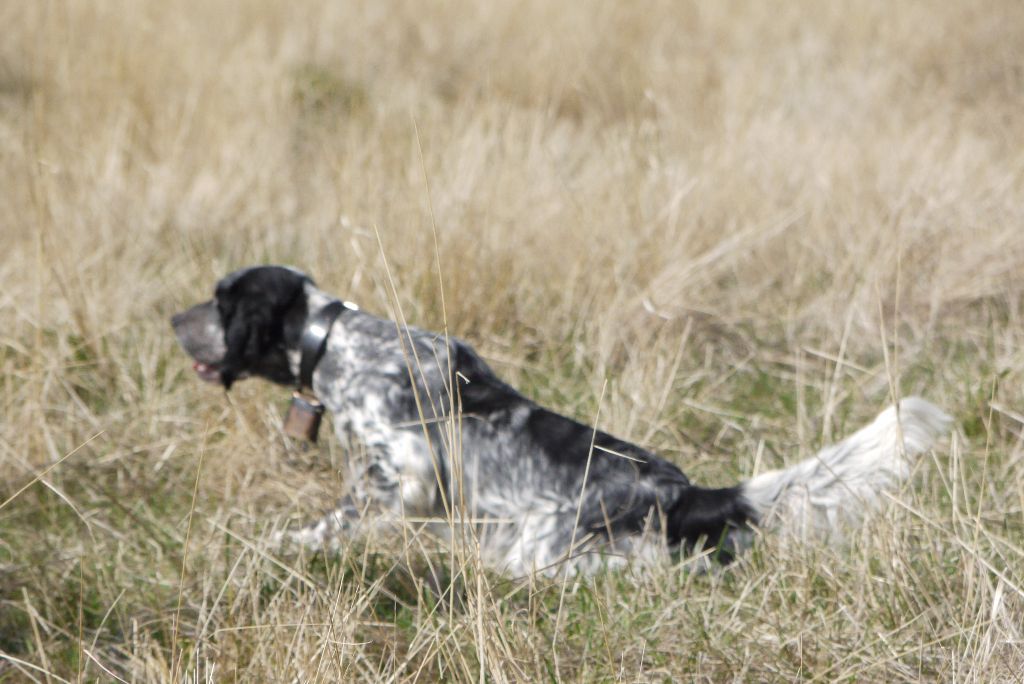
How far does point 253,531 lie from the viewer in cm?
295

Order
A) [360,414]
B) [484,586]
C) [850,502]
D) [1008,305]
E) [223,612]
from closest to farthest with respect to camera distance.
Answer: [484,586] → [223,612] → [850,502] → [360,414] → [1008,305]

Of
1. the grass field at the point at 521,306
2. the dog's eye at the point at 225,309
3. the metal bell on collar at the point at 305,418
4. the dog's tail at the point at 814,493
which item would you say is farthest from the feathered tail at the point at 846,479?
the dog's eye at the point at 225,309

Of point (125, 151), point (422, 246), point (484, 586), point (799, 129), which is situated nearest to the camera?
point (484, 586)

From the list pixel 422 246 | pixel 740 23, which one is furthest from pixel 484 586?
pixel 740 23

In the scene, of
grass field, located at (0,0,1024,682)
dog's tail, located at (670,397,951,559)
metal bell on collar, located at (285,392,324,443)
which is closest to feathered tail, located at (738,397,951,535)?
dog's tail, located at (670,397,951,559)

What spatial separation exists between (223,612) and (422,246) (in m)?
1.89

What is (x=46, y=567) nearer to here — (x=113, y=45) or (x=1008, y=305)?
(x=1008, y=305)

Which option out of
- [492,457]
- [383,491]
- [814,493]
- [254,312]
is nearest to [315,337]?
[254,312]

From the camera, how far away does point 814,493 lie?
2826mm

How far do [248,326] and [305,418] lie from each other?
1.03ft

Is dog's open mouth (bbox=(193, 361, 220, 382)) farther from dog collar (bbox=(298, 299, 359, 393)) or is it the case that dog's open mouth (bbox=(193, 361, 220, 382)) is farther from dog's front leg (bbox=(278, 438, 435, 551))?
dog's front leg (bbox=(278, 438, 435, 551))

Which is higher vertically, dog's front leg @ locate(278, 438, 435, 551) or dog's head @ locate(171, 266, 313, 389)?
dog's head @ locate(171, 266, 313, 389)

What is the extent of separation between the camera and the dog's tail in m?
2.77

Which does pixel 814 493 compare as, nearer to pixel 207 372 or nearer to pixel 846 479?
pixel 846 479
